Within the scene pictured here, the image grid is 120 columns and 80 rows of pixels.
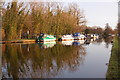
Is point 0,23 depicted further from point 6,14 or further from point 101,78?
point 101,78

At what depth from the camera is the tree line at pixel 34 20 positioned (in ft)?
111

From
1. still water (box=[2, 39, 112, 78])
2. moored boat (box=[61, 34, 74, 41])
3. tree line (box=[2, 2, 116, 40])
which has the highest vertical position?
tree line (box=[2, 2, 116, 40])

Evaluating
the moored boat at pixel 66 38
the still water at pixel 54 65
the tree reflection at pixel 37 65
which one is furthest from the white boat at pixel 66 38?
the tree reflection at pixel 37 65

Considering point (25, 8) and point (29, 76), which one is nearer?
point (29, 76)

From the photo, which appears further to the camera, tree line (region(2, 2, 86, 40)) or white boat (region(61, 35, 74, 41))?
white boat (region(61, 35, 74, 41))

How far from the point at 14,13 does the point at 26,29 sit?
20.5 ft

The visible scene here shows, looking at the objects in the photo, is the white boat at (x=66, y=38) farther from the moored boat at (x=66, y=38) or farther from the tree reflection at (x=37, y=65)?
the tree reflection at (x=37, y=65)

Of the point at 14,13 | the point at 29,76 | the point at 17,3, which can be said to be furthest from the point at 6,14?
the point at 29,76

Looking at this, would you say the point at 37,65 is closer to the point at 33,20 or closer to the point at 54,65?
the point at 54,65

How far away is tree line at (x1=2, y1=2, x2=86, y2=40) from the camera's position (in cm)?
3384

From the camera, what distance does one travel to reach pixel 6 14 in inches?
1330

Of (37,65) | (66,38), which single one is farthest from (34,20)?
(37,65)

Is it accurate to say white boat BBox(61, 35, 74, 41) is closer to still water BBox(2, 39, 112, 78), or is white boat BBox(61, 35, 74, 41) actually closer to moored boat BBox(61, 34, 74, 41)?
moored boat BBox(61, 34, 74, 41)

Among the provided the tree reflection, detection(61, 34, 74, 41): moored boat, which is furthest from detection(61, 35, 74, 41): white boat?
the tree reflection
